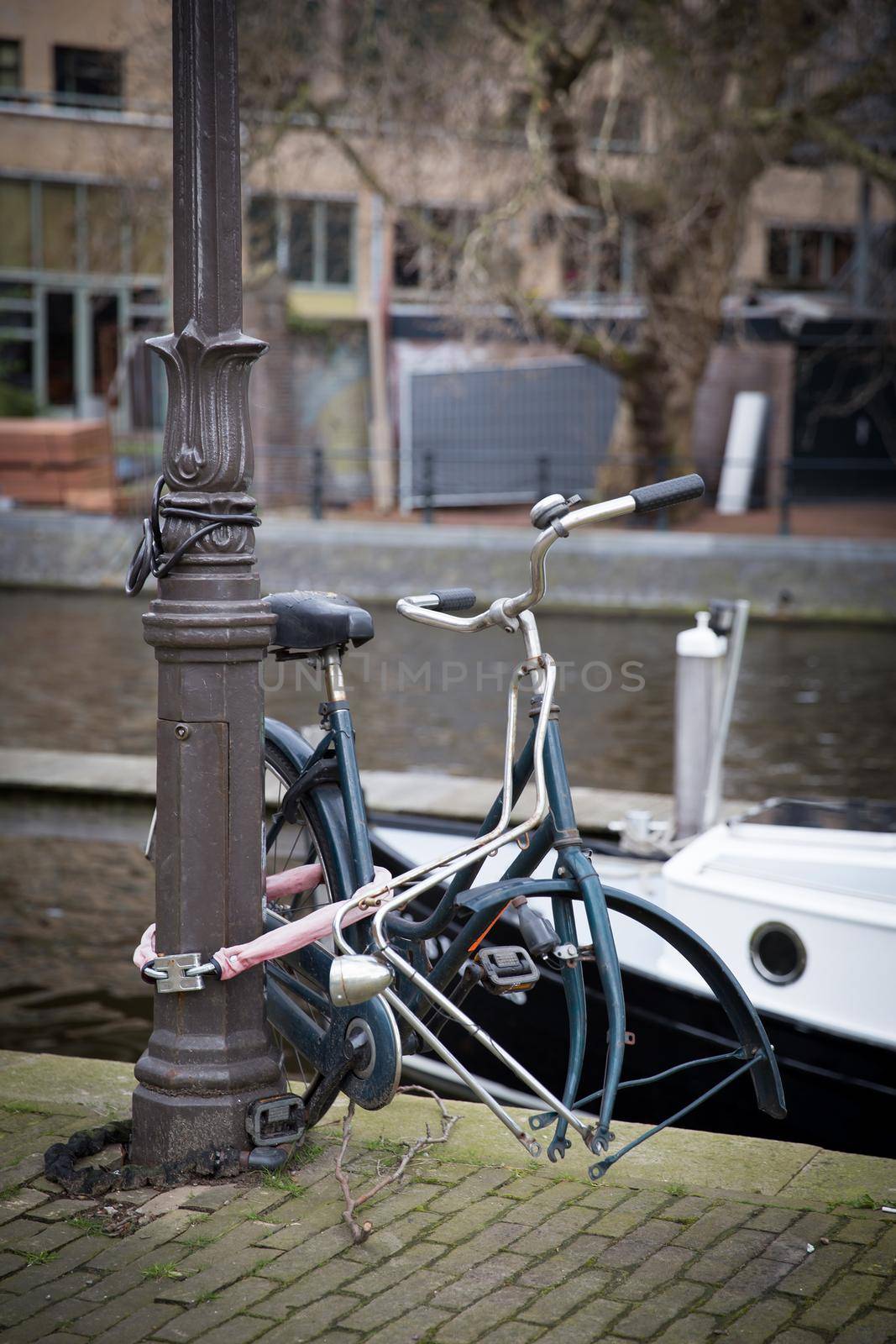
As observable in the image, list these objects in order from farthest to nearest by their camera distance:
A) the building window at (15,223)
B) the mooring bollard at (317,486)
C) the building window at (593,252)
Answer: the building window at (15,223)
the mooring bollard at (317,486)
the building window at (593,252)

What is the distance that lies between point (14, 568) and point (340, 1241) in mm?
20855

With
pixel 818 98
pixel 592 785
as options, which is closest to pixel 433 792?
pixel 592 785

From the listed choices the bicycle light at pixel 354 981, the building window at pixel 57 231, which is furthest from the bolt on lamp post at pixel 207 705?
the building window at pixel 57 231

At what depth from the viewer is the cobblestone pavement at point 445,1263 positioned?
282cm

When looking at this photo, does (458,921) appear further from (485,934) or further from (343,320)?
(343,320)

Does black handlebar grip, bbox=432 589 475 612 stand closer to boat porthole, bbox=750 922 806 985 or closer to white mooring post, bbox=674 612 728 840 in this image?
boat porthole, bbox=750 922 806 985

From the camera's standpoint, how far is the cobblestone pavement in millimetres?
2824

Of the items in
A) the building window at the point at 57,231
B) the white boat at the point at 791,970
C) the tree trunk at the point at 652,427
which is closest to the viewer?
the white boat at the point at 791,970

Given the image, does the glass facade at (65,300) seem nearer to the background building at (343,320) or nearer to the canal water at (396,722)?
the background building at (343,320)

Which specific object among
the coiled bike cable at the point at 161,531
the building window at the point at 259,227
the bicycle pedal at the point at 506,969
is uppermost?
the building window at the point at 259,227

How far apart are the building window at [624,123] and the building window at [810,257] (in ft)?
30.9

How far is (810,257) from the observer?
32.2 metres

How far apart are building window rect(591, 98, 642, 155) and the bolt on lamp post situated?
1712 centimetres

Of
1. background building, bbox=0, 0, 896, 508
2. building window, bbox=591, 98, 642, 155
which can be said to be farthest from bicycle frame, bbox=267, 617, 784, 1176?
background building, bbox=0, 0, 896, 508
